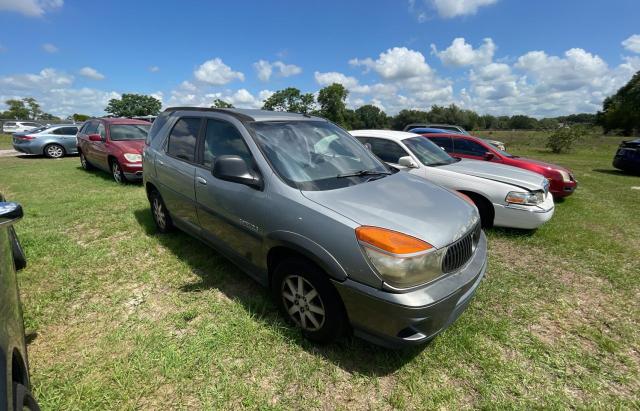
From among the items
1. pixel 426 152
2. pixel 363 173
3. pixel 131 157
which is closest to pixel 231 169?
pixel 363 173

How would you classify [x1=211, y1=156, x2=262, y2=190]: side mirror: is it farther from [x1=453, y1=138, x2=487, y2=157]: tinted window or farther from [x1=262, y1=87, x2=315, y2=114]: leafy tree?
[x1=262, y1=87, x2=315, y2=114]: leafy tree

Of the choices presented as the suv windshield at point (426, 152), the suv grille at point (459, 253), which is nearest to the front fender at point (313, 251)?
the suv grille at point (459, 253)

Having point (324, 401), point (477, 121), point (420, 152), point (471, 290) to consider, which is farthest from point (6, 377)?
point (477, 121)

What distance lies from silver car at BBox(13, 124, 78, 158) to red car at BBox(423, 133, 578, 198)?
1561 centimetres

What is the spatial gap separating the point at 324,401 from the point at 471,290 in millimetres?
1295

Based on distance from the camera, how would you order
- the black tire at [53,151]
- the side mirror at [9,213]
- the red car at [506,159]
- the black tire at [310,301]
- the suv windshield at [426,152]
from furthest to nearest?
the black tire at [53,151]
the red car at [506,159]
the suv windshield at [426,152]
the black tire at [310,301]
the side mirror at [9,213]

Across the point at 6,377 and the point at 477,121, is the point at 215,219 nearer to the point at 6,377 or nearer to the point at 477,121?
the point at 6,377

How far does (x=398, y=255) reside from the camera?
1.92 meters

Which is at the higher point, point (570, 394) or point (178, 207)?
point (178, 207)

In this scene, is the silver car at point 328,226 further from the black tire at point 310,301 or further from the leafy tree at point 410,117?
the leafy tree at point 410,117

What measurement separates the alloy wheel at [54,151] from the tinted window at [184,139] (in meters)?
14.1

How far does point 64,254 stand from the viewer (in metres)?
3.93

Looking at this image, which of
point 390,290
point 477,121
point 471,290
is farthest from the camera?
point 477,121

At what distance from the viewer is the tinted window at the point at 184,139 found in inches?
138
